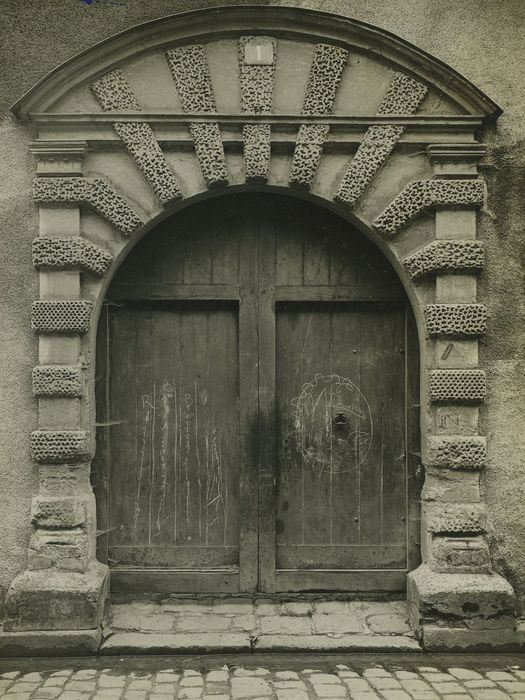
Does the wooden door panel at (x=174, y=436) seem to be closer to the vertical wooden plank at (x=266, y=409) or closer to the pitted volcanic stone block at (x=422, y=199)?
the vertical wooden plank at (x=266, y=409)

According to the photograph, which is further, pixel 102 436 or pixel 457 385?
pixel 102 436

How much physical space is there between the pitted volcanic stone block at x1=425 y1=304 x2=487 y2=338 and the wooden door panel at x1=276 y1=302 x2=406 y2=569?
0.45m

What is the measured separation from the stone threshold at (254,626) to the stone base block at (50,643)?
105 mm

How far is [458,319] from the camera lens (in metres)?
4.09

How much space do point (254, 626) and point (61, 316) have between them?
237cm

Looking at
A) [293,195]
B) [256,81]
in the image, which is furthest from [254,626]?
[256,81]

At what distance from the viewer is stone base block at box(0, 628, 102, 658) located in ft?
12.6

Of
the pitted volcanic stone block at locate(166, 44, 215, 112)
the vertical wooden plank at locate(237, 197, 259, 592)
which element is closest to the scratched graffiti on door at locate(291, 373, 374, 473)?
the vertical wooden plank at locate(237, 197, 259, 592)

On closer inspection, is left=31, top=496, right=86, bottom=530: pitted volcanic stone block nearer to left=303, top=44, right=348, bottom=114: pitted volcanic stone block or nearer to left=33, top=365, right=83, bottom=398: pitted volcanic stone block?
left=33, top=365, right=83, bottom=398: pitted volcanic stone block

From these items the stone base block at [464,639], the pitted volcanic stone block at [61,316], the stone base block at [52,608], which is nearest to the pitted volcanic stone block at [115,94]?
the pitted volcanic stone block at [61,316]

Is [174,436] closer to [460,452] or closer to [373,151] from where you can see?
[460,452]

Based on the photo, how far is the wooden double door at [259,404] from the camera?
4445 mm

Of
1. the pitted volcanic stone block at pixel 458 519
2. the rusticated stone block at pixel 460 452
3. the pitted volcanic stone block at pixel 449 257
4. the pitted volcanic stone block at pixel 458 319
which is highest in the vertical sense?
the pitted volcanic stone block at pixel 449 257

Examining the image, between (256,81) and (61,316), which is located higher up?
(256,81)
